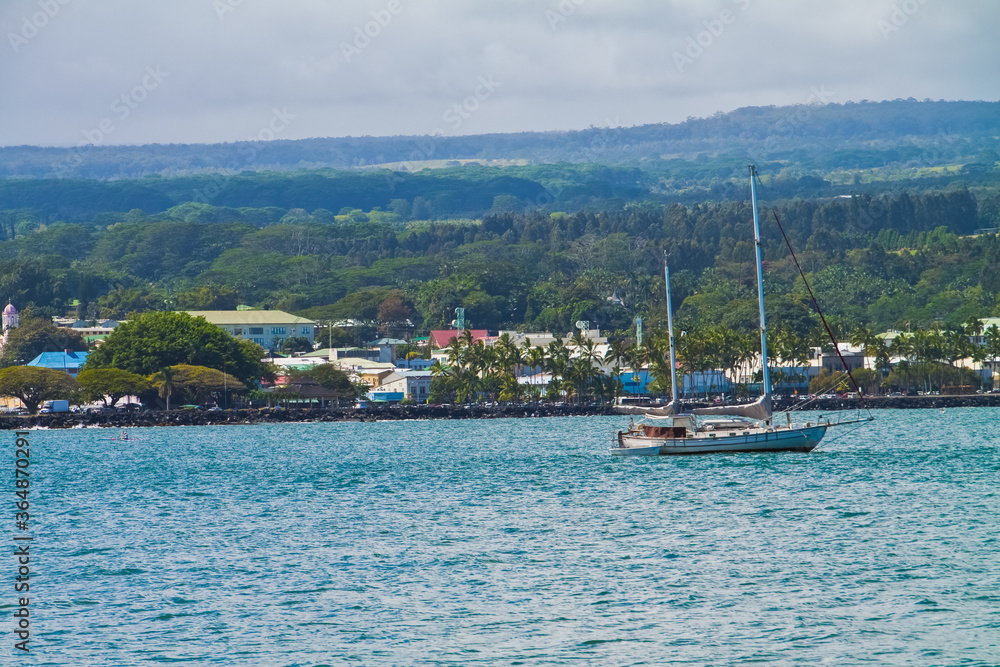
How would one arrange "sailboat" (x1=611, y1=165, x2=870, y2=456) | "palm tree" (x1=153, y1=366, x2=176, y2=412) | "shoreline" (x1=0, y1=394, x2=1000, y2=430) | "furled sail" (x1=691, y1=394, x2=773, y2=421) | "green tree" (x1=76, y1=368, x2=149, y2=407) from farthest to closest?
"palm tree" (x1=153, y1=366, x2=176, y2=412) < "green tree" (x1=76, y1=368, x2=149, y2=407) < "shoreline" (x1=0, y1=394, x2=1000, y2=430) < "sailboat" (x1=611, y1=165, x2=870, y2=456) < "furled sail" (x1=691, y1=394, x2=773, y2=421)

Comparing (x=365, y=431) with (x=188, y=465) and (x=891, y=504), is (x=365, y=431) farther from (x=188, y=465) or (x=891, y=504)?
(x=891, y=504)

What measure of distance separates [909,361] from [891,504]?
99.0m

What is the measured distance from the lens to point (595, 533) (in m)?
34.6

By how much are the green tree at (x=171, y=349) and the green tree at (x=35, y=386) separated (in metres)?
4.99

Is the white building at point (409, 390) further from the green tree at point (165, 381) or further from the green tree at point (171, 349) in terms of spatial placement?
the green tree at point (165, 381)

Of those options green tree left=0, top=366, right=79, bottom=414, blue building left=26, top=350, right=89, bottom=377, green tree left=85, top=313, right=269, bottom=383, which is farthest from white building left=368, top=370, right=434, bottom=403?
green tree left=0, top=366, right=79, bottom=414

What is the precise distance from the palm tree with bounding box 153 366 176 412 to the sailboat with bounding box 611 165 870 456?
66.3m

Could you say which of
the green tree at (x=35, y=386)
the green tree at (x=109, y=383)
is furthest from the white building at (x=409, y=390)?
the green tree at (x=35, y=386)

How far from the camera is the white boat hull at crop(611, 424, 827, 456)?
55500mm

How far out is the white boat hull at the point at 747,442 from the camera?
5550 centimetres

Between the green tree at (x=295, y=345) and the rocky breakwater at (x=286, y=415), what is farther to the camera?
the green tree at (x=295, y=345)

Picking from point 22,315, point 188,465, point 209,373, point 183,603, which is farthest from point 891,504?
point 22,315

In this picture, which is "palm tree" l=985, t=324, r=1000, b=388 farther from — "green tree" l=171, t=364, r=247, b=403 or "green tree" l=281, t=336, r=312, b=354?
"green tree" l=281, t=336, r=312, b=354

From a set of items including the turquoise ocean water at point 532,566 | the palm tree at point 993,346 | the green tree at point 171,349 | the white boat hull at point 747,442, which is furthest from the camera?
the palm tree at point 993,346
